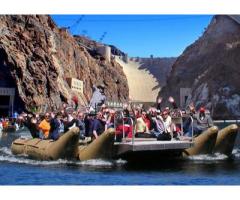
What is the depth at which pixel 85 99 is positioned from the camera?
47.1 feet

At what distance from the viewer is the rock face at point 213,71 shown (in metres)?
14.1

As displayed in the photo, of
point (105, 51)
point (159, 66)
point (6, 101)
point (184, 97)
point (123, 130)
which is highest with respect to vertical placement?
point (105, 51)

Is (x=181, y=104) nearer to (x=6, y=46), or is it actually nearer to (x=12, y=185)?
(x=12, y=185)

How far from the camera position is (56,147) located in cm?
1376

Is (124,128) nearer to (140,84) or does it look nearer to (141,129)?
(141,129)

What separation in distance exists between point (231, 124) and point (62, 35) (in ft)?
14.5

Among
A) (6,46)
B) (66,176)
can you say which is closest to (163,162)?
(66,176)

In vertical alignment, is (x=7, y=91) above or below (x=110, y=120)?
above

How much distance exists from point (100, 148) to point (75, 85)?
1.81 meters

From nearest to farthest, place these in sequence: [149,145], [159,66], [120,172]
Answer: [120,172]
[149,145]
[159,66]

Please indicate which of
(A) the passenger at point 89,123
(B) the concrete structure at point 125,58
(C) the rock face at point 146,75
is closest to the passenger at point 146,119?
(C) the rock face at point 146,75

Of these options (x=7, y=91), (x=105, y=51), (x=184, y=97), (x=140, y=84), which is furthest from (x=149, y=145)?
(x=7, y=91)

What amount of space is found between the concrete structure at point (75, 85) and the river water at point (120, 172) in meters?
1.58
